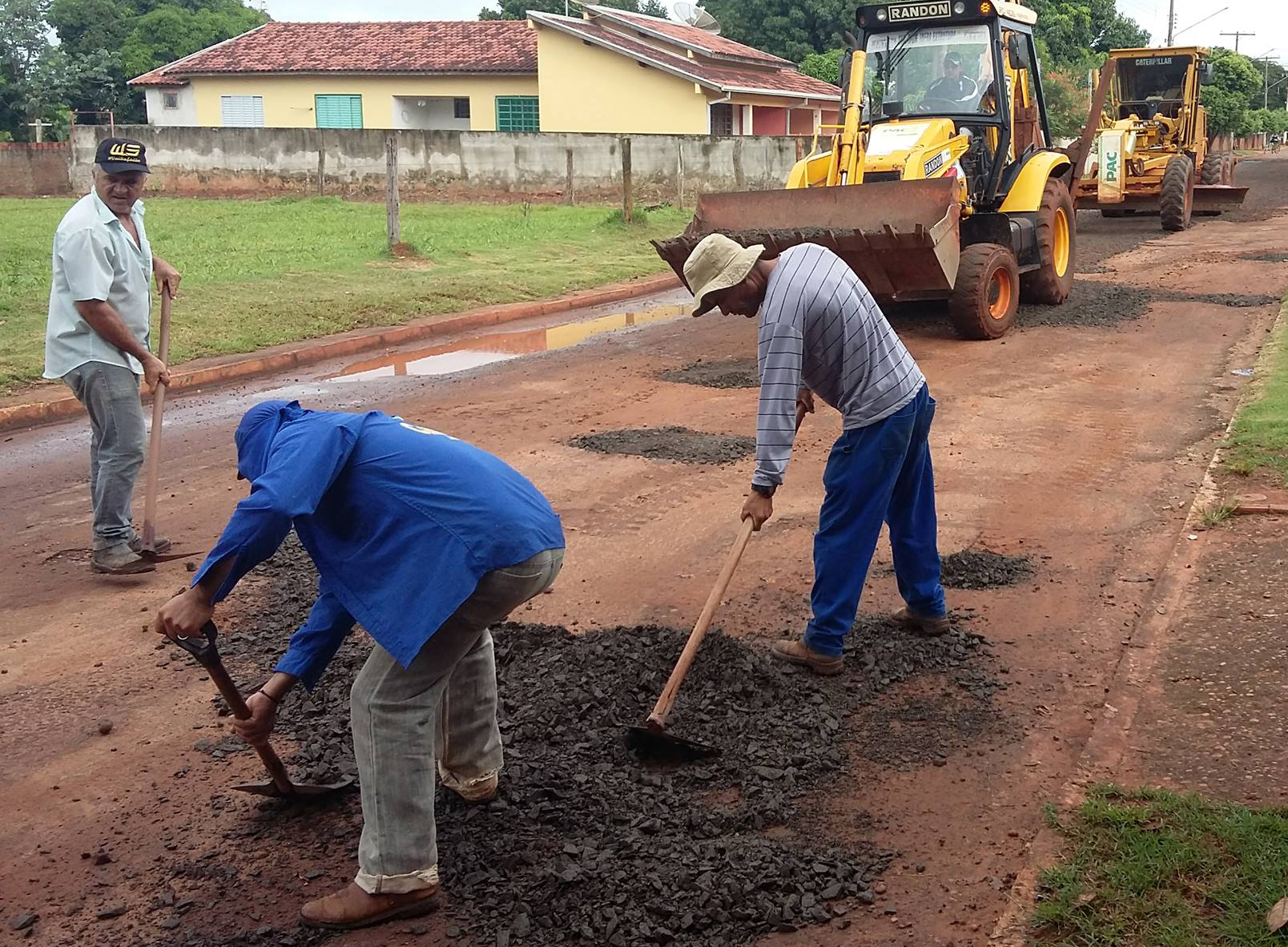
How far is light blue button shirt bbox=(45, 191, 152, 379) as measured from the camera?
231 inches

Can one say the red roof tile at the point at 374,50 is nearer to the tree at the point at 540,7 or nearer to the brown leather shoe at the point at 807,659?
the tree at the point at 540,7

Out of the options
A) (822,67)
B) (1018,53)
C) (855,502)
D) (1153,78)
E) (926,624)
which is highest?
(822,67)

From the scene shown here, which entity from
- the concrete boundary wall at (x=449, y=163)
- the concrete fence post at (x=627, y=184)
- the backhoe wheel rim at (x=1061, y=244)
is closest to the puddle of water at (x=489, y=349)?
the backhoe wheel rim at (x=1061, y=244)

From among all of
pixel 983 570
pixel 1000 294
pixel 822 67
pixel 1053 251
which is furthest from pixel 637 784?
pixel 822 67

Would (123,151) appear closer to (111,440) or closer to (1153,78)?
(111,440)

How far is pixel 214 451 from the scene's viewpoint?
8438 mm

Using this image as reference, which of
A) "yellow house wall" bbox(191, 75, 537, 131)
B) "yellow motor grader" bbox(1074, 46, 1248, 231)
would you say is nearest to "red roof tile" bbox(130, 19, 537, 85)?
"yellow house wall" bbox(191, 75, 537, 131)

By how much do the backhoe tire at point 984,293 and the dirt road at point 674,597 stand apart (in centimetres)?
23

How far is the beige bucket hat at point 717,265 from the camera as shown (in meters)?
4.37

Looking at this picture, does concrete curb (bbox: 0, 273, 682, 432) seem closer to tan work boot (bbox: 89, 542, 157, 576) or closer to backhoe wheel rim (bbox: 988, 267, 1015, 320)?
tan work boot (bbox: 89, 542, 157, 576)

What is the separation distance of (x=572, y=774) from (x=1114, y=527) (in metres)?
3.68

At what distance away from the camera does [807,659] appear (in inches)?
189

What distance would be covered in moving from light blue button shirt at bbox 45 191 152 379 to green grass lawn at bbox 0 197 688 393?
4.53 m

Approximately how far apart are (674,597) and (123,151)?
3.40 meters
